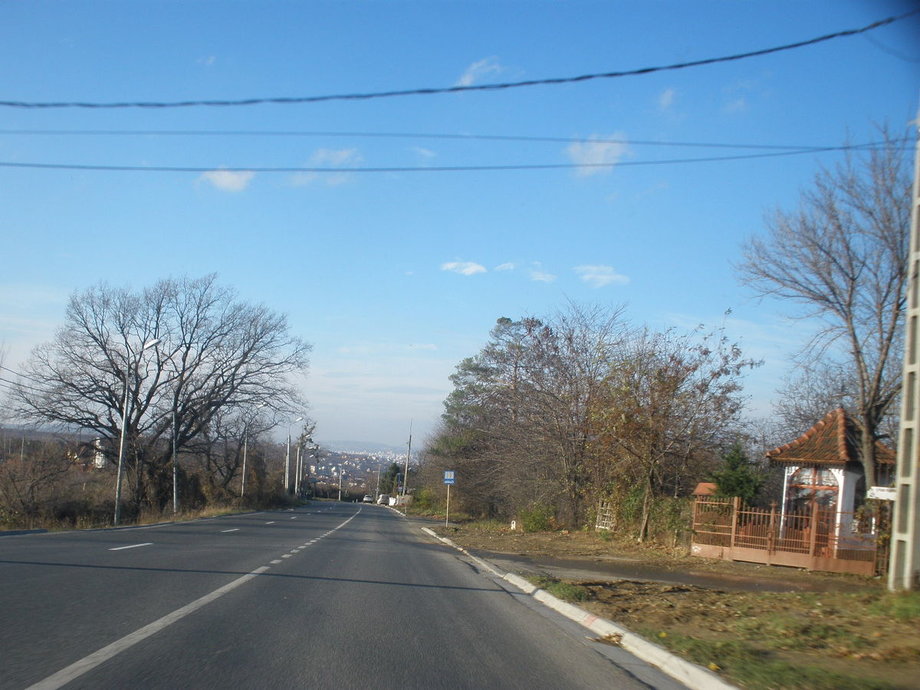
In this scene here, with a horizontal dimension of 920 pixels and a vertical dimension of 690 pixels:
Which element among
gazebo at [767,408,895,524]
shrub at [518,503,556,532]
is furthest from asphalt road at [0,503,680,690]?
shrub at [518,503,556,532]

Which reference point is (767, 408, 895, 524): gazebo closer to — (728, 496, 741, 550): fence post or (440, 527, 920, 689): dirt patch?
(728, 496, 741, 550): fence post

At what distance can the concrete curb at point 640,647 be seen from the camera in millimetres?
6617

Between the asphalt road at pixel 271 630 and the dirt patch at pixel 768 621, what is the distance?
0.88 meters

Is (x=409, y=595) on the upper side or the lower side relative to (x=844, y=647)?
lower

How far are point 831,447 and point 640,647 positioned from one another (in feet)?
61.3

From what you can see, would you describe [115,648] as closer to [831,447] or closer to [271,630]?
[271,630]

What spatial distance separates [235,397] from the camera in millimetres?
50969

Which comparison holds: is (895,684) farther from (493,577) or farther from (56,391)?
(56,391)

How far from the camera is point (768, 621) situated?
963 cm

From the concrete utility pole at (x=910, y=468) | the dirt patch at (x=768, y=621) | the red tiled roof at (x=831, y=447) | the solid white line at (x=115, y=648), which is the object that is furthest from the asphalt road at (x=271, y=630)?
the red tiled roof at (x=831, y=447)

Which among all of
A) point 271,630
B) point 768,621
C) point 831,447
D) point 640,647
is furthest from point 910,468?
point 831,447

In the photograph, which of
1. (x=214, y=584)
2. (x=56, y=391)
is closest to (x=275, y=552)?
(x=214, y=584)

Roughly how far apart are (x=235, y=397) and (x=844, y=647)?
4701cm

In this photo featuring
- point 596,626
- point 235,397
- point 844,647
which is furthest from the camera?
point 235,397
